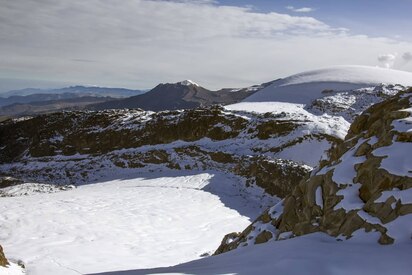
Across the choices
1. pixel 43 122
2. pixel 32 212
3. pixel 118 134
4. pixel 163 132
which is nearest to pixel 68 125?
pixel 43 122

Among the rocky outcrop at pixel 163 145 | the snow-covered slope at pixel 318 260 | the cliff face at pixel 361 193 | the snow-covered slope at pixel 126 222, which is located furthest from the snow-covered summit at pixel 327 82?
the snow-covered slope at pixel 318 260

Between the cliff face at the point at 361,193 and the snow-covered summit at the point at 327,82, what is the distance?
34250 mm

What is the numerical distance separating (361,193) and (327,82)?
44443mm

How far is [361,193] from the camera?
8688 millimetres

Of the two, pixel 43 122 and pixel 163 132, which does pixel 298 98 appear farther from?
pixel 43 122

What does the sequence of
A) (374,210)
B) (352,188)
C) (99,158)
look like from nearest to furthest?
1. (374,210)
2. (352,188)
3. (99,158)

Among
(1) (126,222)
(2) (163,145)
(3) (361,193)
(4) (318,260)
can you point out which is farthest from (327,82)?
(4) (318,260)

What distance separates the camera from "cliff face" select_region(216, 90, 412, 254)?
7625 millimetres

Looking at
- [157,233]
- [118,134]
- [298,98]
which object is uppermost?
[298,98]

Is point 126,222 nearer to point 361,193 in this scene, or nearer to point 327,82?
point 361,193

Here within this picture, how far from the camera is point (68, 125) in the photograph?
4391 cm

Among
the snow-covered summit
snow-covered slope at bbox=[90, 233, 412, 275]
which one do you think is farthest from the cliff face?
the snow-covered summit

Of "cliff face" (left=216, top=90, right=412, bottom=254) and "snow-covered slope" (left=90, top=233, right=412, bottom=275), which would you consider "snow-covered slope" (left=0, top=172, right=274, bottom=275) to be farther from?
"snow-covered slope" (left=90, top=233, right=412, bottom=275)

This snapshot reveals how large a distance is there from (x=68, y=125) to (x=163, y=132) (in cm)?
1436
